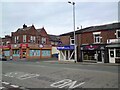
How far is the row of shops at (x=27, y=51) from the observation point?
48938mm

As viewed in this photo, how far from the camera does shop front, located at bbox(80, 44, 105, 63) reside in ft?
100

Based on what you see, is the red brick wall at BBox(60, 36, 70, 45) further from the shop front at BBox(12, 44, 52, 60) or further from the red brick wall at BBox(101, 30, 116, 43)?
the shop front at BBox(12, 44, 52, 60)

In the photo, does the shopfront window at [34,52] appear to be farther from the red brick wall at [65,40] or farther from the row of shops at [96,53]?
the red brick wall at [65,40]

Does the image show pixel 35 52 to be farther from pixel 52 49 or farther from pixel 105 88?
pixel 105 88

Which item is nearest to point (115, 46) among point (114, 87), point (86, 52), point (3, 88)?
point (86, 52)

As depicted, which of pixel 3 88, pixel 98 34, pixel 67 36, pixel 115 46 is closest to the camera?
pixel 3 88

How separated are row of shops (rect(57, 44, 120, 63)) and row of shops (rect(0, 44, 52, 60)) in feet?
45.8

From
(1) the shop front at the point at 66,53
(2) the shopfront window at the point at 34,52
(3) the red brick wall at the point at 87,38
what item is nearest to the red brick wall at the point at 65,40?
(1) the shop front at the point at 66,53

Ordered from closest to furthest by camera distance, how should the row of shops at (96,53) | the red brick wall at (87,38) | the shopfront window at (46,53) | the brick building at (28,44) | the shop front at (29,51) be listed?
the row of shops at (96,53) < the red brick wall at (87,38) < the shop front at (29,51) < the brick building at (28,44) < the shopfront window at (46,53)

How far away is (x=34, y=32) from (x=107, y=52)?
2648 cm

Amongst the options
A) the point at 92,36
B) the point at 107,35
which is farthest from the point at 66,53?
the point at 107,35

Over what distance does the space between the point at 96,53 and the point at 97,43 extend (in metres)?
1.67

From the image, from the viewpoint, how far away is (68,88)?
31.9 ft

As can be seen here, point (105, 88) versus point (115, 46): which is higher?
point (115, 46)
